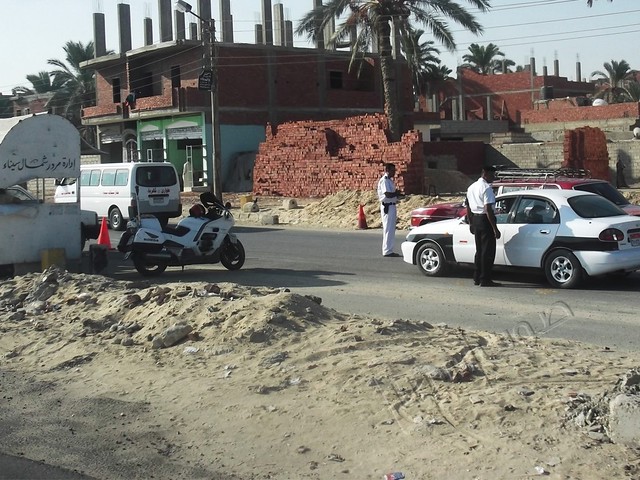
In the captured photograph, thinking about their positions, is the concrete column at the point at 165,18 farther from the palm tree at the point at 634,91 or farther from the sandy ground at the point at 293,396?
the sandy ground at the point at 293,396

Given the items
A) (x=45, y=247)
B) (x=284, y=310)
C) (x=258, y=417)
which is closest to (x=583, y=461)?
(x=258, y=417)

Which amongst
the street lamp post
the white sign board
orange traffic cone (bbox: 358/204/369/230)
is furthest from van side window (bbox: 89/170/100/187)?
the white sign board

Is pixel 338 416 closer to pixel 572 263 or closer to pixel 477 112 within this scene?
pixel 572 263

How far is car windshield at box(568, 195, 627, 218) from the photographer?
1243 cm

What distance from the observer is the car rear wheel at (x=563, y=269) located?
12.1 m

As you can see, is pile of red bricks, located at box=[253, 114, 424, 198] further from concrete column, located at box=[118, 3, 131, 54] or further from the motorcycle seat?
concrete column, located at box=[118, 3, 131, 54]

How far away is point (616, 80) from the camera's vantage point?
247 ft

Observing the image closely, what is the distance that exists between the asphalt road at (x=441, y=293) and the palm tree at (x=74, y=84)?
4817 centimetres

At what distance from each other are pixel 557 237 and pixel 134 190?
15322mm

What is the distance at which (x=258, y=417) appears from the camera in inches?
252

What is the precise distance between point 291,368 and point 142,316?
2.56 m

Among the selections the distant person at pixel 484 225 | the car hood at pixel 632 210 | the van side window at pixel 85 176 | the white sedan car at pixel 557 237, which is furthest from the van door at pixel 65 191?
the car hood at pixel 632 210

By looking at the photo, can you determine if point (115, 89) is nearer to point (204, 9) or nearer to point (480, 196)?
point (204, 9)

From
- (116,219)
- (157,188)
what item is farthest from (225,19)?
(157,188)
